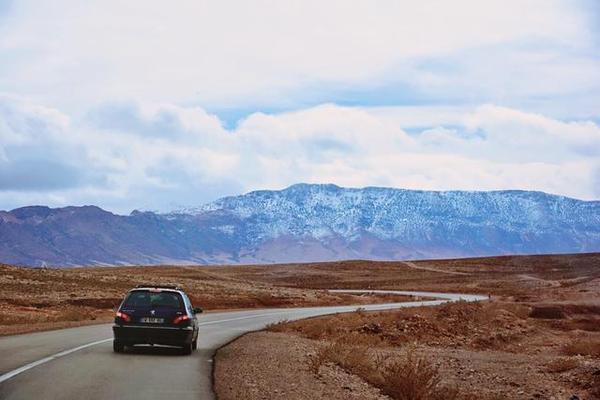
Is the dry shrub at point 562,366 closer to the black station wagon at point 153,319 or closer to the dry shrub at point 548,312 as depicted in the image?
the black station wagon at point 153,319

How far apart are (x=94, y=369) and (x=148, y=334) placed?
3.29 metres

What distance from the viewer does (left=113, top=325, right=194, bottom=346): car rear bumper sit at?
70.7ft

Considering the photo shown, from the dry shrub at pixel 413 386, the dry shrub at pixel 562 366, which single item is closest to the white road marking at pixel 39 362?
the dry shrub at pixel 413 386

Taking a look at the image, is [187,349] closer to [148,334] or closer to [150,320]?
[148,334]

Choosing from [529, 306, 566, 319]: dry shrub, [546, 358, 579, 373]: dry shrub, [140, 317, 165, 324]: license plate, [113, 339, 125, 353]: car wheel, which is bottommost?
[546, 358, 579, 373]: dry shrub

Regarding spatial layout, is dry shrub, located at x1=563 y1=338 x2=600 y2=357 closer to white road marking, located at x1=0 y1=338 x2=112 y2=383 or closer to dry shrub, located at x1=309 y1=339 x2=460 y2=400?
dry shrub, located at x1=309 y1=339 x2=460 y2=400

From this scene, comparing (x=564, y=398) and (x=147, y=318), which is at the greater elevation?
(x=147, y=318)

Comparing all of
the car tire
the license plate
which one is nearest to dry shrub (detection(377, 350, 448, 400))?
the license plate

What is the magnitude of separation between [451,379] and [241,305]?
143 feet

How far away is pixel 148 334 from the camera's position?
21562mm

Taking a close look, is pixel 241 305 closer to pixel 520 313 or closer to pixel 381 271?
pixel 520 313

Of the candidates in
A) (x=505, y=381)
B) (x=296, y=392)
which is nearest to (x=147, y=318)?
(x=296, y=392)

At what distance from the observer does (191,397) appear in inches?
578

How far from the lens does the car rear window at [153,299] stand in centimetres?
2189
